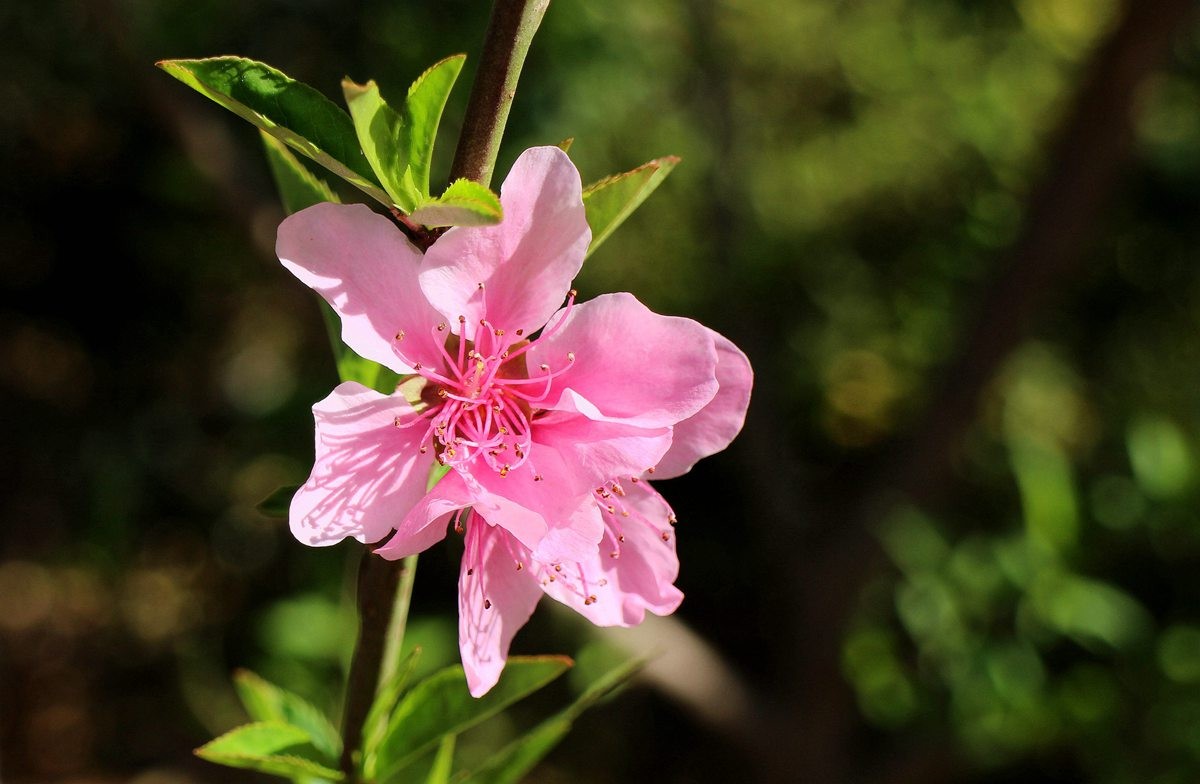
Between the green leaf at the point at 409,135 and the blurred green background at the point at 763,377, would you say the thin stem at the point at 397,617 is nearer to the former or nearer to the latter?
the green leaf at the point at 409,135

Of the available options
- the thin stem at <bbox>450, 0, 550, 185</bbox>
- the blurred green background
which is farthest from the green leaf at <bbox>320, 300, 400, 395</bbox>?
the blurred green background

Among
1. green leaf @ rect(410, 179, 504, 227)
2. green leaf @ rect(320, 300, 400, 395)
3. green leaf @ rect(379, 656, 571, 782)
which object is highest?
green leaf @ rect(410, 179, 504, 227)

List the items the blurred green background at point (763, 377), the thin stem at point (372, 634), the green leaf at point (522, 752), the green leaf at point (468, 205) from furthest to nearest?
the blurred green background at point (763, 377)
the green leaf at point (522, 752)
the thin stem at point (372, 634)
the green leaf at point (468, 205)

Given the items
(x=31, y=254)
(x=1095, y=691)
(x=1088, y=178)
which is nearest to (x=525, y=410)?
(x=1095, y=691)

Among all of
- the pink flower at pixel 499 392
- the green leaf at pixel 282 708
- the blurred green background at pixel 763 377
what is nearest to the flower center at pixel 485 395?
the pink flower at pixel 499 392

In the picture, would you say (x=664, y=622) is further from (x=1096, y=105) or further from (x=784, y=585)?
(x=1096, y=105)

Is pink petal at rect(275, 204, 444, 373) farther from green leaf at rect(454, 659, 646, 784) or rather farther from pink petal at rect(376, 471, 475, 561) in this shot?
green leaf at rect(454, 659, 646, 784)
